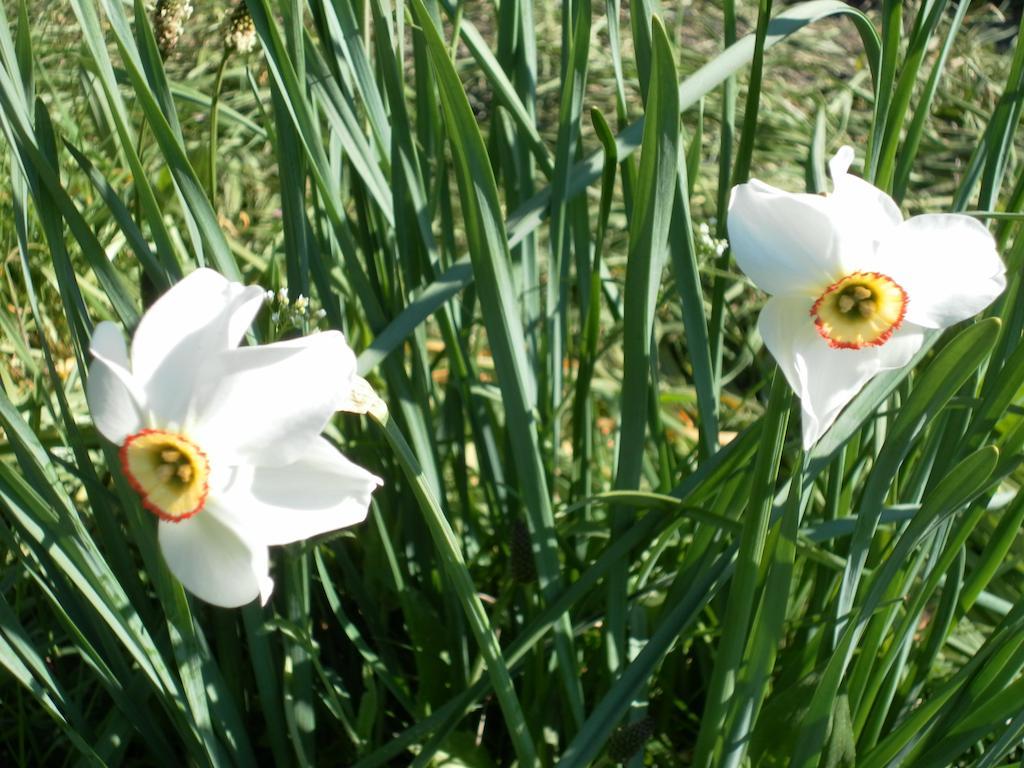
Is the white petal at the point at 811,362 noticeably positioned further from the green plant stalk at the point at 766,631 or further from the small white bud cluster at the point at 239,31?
the small white bud cluster at the point at 239,31

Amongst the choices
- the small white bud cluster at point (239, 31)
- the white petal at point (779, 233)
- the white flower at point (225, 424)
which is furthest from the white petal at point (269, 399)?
the small white bud cluster at point (239, 31)

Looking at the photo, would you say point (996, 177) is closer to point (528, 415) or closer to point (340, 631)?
point (528, 415)

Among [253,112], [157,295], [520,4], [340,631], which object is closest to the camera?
[157,295]

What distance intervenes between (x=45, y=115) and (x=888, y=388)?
0.63 metres

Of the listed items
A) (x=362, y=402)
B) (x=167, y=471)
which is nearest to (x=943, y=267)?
(x=362, y=402)

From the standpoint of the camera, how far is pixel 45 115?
76 cm

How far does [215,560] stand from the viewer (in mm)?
561

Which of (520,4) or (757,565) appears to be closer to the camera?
(757,565)

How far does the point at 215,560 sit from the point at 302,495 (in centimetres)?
6

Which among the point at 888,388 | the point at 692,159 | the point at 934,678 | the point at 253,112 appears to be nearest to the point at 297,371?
the point at 888,388

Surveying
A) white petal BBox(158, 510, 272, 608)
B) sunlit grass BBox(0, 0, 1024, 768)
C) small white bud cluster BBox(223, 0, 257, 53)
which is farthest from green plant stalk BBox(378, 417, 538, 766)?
small white bud cluster BBox(223, 0, 257, 53)

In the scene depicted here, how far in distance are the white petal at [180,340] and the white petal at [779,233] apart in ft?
0.86

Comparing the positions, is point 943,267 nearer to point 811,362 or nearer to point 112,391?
point 811,362

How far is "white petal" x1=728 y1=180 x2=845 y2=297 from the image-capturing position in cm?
59
